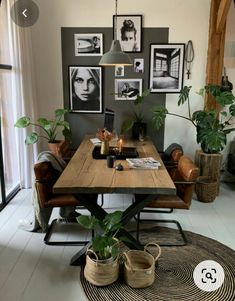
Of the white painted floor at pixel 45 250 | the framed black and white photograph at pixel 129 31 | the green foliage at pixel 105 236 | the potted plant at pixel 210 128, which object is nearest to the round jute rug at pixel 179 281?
the white painted floor at pixel 45 250

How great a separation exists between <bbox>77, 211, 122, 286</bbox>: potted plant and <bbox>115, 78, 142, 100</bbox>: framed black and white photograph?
2.51 meters

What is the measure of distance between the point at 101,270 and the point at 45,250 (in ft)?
2.54

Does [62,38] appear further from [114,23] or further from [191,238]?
[191,238]

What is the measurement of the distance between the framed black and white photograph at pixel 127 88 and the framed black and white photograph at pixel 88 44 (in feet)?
1.70

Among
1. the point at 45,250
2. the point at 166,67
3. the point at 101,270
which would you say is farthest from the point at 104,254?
the point at 166,67

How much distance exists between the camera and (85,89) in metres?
4.46

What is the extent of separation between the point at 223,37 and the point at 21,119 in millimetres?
2918

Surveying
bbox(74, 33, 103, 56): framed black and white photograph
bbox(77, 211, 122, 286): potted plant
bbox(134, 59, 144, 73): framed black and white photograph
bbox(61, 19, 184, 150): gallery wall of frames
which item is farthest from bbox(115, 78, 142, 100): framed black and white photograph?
bbox(77, 211, 122, 286): potted plant

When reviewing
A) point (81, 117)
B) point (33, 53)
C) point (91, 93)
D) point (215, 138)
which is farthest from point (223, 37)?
point (33, 53)

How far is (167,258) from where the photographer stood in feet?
8.87

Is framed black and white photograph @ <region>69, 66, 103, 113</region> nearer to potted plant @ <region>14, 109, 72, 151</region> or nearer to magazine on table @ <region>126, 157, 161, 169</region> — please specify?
potted plant @ <region>14, 109, 72, 151</region>

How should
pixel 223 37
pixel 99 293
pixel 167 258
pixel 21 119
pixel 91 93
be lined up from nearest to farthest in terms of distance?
pixel 99 293 → pixel 167 258 → pixel 21 119 → pixel 223 37 → pixel 91 93

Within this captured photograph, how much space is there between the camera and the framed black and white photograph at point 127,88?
442 centimetres

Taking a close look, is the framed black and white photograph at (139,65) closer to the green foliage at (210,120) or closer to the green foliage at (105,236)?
the green foliage at (210,120)
